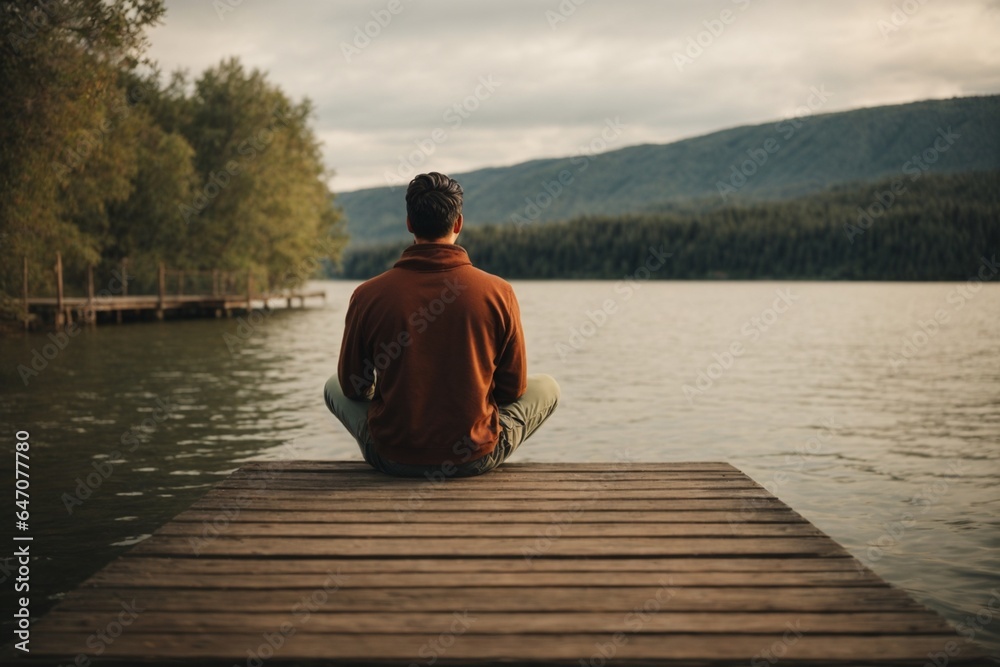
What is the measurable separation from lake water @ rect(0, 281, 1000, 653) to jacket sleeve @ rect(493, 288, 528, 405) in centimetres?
368

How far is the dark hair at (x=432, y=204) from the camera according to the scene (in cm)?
512

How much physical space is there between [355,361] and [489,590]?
2.15 meters

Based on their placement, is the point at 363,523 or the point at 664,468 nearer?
the point at 363,523

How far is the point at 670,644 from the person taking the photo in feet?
10.6

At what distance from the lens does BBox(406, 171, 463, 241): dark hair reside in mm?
5125

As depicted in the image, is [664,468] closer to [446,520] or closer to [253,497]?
[446,520]

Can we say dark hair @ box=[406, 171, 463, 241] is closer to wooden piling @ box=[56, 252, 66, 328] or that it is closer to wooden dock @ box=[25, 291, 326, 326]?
wooden dock @ box=[25, 291, 326, 326]

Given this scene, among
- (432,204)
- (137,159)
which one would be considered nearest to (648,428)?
(432,204)

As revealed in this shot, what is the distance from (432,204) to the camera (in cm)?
519

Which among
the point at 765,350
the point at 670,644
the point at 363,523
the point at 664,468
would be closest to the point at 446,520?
the point at 363,523

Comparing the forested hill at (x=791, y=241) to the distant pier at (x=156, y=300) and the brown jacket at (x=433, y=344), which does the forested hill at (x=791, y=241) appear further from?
the brown jacket at (x=433, y=344)

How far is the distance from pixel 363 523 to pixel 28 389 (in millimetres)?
15912

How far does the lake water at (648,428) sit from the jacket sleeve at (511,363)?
3677mm

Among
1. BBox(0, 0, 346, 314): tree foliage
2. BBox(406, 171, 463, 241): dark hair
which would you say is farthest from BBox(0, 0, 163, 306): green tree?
BBox(406, 171, 463, 241): dark hair
